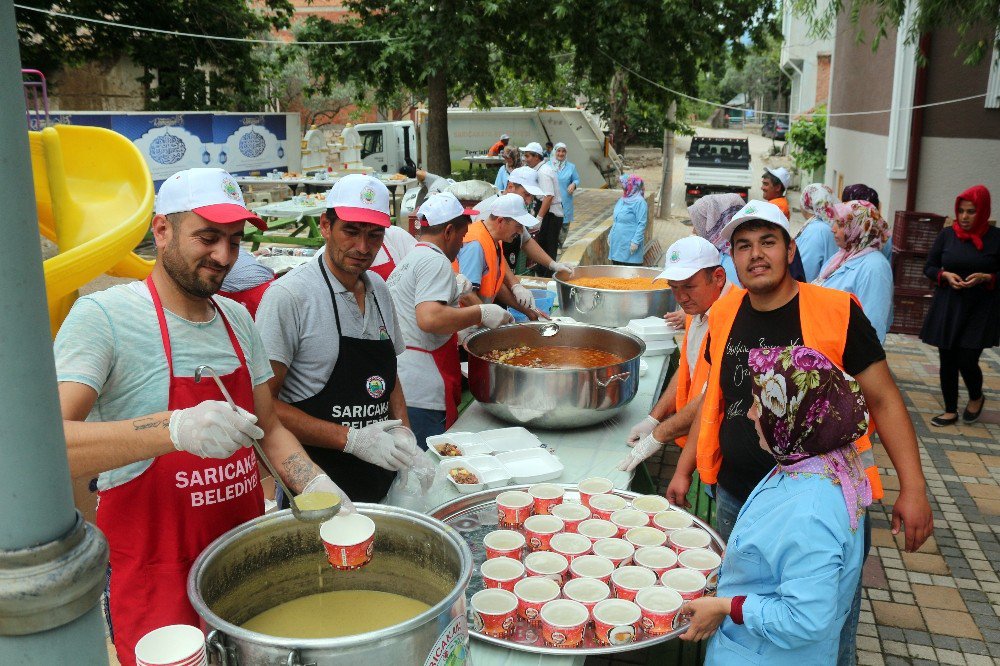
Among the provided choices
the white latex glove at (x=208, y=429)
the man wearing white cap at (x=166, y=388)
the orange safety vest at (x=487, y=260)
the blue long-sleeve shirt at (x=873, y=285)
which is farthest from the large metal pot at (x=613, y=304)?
the white latex glove at (x=208, y=429)

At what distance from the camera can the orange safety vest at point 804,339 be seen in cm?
248

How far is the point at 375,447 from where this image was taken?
8.67 ft

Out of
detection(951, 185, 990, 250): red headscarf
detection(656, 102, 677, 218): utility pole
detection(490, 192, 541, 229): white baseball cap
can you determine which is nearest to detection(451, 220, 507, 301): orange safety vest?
detection(490, 192, 541, 229): white baseball cap

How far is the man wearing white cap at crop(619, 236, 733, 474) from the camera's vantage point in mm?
3180

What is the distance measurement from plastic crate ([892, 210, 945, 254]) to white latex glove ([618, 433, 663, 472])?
6.33 m

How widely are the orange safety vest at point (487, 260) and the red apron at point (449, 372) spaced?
0.70 meters

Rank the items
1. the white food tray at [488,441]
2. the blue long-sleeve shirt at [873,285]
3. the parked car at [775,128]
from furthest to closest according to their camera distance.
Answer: the parked car at [775,128] → the blue long-sleeve shirt at [873,285] → the white food tray at [488,441]

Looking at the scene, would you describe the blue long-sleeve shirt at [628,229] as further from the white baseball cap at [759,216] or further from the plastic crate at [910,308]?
the white baseball cap at [759,216]

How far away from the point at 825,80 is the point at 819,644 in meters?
33.6

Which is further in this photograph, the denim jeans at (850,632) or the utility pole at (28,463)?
the denim jeans at (850,632)

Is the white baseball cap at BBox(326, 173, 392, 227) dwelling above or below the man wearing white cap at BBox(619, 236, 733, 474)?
above

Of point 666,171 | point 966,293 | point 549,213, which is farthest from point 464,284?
point 666,171

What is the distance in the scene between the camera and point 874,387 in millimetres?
2520

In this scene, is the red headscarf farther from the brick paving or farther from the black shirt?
the black shirt
